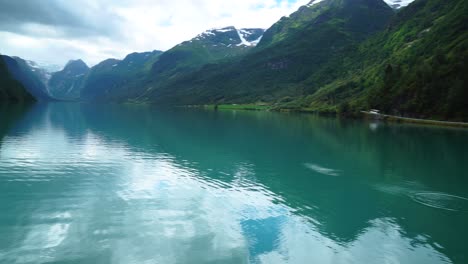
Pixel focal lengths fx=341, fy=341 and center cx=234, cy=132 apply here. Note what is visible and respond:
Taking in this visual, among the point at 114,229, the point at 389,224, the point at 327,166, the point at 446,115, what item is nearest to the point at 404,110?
the point at 446,115

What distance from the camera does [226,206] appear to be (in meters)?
35.2

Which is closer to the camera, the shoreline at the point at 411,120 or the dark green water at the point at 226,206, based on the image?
the dark green water at the point at 226,206

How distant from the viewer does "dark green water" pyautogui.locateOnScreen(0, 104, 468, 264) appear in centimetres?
2497

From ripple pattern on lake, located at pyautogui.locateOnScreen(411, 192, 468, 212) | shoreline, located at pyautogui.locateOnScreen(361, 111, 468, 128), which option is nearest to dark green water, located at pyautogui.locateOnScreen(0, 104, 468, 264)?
ripple pattern on lake, located at pyautogui.locateOnScreen(411, 192, 468, 212)

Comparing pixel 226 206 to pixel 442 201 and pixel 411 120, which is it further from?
pixel 411 120

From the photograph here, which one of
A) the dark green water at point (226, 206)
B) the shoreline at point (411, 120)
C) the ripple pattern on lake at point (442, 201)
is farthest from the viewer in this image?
the shoreline at point (411, 120)

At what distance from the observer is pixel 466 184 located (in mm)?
46375

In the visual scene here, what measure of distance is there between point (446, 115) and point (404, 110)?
22.6 m

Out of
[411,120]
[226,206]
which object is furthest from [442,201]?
[411,120]

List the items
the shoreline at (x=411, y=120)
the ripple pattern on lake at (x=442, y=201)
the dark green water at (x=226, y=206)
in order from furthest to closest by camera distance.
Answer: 1. the shoreline at (x=411, y=120)
2. the ripple pattern on lake at (x=442, y=201)
3. the dark green water at (x=226, y=206)

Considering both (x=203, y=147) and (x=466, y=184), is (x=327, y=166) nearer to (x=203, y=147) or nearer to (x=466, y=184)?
(x=466, y=184)

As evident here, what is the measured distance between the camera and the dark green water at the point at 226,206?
81.9ft

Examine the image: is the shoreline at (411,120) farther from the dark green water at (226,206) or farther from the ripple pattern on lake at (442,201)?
the ripple pattern on lake at (442,201)

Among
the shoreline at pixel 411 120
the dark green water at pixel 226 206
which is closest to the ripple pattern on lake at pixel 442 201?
the dark green water at pixel 226 206
